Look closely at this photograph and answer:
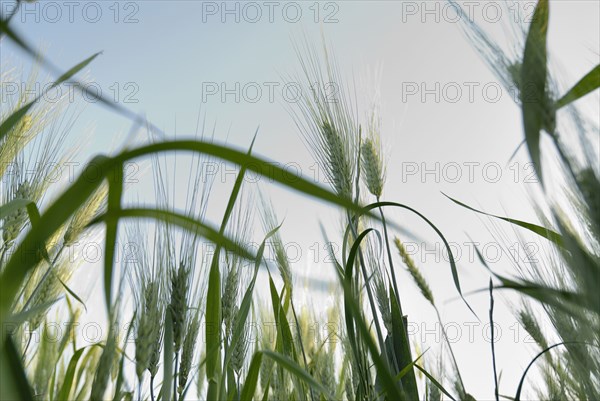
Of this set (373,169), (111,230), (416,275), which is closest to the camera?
(111,230)

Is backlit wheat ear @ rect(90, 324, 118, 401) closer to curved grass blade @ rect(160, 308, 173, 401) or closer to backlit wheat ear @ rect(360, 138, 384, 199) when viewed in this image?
curved grass blade @ rect(160, 308, 173, 401)

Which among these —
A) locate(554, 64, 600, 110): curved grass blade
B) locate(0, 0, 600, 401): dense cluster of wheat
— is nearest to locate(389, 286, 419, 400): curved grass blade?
locate(0, 0, 600, 401): dense cluster of wheat

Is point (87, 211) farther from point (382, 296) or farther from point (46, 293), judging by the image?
point (382, 296)

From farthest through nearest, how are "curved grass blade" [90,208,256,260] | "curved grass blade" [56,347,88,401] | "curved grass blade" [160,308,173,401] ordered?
"curved grass blade" [56,347,88,401], "curved grass blade" [160,308,173,401], "curved grass blade" [90,208,256,260]

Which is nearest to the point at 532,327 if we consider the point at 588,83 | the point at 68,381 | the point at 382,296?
the point at 382,296

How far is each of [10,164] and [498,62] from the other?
0.79m

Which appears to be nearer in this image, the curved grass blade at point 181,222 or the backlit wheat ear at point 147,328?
the curved grass blade at point 181,222

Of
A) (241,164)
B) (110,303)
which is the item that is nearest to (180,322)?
(110,303)

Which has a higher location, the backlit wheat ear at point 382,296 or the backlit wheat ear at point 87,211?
the backlit wheat ear at point 87,211

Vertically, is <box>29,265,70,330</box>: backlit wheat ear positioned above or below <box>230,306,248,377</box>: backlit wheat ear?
above

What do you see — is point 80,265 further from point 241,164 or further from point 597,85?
point 597,85

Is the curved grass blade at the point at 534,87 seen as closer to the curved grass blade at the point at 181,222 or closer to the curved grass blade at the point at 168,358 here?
the curved grass blade at the point at 181,222

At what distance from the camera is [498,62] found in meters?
0.53

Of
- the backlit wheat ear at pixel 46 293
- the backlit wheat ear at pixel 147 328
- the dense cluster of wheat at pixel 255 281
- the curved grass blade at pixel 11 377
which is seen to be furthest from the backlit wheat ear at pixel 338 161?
the curved grass blade at pixel 11 377
